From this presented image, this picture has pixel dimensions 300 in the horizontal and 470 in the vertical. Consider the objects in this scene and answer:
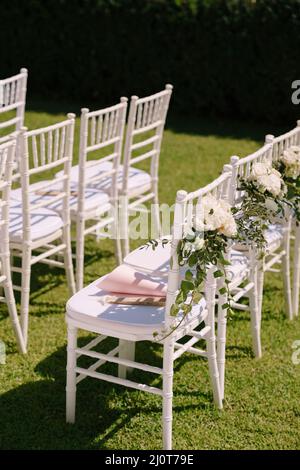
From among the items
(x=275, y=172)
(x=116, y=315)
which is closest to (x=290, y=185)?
(x=275, y=172)

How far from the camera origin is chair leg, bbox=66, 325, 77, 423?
3.70 metres

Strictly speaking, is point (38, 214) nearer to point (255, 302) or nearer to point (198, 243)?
point (255, 302)

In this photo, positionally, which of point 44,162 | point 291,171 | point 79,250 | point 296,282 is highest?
point 291,171

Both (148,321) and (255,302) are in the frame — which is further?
(255,302)

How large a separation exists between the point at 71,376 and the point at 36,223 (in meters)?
1.26

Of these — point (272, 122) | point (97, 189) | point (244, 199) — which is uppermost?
point (244, 199)

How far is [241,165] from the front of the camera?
3.93 m

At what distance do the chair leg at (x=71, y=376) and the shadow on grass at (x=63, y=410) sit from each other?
0.07 metres

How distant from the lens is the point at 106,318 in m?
3.56

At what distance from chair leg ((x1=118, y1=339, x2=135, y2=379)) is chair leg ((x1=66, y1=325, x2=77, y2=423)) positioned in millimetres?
452

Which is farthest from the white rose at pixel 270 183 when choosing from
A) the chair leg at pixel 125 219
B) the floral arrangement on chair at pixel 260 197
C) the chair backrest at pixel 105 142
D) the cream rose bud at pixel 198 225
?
the chair leg at pixel 125 219

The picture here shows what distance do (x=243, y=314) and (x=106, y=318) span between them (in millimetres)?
1877
